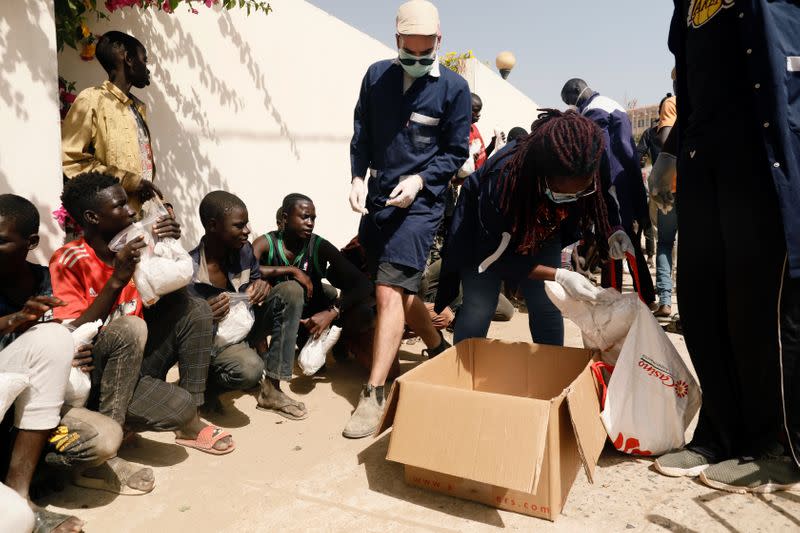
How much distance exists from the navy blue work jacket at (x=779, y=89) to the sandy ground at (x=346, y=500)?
0.80 m

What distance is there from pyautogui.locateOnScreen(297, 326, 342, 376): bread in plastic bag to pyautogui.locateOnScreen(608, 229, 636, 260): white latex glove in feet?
4.74

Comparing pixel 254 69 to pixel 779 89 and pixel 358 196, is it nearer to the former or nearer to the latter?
pixel 358 196

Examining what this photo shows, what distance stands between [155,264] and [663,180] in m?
2.06

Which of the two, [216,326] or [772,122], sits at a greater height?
[772,122]

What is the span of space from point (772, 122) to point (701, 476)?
3.96ft

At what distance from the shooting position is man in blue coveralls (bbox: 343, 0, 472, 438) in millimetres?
2840

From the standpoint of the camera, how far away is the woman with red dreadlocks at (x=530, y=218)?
7.59 ft

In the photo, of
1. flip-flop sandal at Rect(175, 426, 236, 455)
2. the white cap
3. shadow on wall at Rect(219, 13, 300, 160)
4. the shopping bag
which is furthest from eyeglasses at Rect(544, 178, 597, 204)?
shadow on wall at Rect(219, 13, 300, 160)

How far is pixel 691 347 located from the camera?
2.37 metres

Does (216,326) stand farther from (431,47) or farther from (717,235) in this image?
(717,235)

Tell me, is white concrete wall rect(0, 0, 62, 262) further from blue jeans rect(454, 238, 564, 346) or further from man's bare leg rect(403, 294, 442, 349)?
blue jeans rect(454, 238, 564, 346)

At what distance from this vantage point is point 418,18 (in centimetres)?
282

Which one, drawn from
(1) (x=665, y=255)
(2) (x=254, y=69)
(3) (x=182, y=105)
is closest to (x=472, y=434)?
(3) (x=182, y=105)

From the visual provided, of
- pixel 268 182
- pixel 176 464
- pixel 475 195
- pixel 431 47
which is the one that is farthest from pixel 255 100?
pixel 176 464
